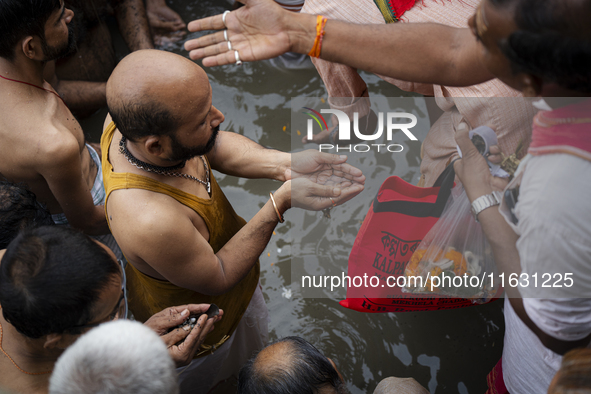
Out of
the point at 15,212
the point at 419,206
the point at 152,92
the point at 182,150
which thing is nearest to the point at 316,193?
the point at 419,206

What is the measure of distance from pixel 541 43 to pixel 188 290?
1.75 metres

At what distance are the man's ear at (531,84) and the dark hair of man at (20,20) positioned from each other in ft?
7.30

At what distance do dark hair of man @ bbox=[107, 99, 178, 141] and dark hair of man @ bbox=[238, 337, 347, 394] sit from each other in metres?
1.06

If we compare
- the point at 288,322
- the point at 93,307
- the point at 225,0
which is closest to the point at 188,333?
the point at 93,307

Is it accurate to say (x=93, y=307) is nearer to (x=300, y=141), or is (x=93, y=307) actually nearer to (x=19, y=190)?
(x=19, y=190)

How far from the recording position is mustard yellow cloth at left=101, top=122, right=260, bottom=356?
1.74 meters

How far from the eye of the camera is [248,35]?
6.38 ft

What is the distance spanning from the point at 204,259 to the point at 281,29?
3.65 ft

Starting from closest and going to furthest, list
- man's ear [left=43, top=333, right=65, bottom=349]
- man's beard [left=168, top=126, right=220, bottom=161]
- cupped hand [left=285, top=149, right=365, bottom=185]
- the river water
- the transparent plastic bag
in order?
man's ear [left=43, top=333, right=65, bottom=349], man's beard [left=168, top=126, right=220, bottom=161], the transparent plastic bag, cupped hand [left=285, top=149, right=365, bottom=185], the river water

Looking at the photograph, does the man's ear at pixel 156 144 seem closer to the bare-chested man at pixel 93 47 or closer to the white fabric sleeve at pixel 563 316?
the white fabric sleeve at pixel 563 316

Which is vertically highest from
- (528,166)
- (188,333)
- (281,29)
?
(281,29)

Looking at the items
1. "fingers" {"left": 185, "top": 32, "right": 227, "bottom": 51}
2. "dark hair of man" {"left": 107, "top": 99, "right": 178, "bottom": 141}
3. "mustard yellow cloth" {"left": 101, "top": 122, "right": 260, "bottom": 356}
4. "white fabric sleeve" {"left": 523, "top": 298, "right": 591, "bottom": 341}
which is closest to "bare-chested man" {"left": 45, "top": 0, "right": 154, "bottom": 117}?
"mustard yellow cloth" {"left": 101, "top": 122, "right": 260, "bottom": 356}

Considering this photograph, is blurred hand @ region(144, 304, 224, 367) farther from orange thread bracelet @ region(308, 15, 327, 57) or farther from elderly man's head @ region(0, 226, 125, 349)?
orange thread bracelet @ region(308, 15, 327, 57)

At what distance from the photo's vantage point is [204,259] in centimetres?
176
